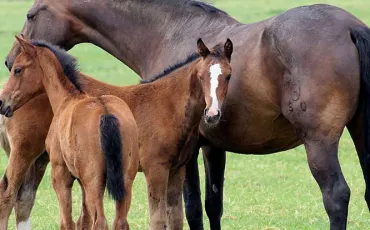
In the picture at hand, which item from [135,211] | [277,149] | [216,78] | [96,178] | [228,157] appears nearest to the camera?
[96,178]

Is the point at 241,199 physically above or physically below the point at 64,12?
below

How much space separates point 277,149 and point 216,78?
4.14 feet

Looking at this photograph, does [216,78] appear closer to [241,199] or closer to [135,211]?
[135,211]

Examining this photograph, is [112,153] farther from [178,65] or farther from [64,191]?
[178,65]

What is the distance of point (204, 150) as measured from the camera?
8.16 meters

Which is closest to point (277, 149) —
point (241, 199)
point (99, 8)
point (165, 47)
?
point (165, 47)

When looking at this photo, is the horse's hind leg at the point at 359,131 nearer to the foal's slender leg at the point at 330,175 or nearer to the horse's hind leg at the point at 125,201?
the foal's slender leg at the point at 330,175

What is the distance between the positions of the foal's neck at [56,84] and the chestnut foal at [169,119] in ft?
0.48

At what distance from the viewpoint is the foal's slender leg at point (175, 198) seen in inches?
282

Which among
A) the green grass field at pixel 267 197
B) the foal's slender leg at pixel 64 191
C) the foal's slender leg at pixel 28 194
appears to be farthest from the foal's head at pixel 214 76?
the green grass field at pixel 267 197

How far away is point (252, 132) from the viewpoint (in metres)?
7.26

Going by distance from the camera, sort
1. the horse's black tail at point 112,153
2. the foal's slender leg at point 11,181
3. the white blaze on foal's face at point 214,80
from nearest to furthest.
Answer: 1. the horse's black tail at point 112,153
2. the white blaze on foal's face at point 214,80
3. the foal's slender leg at point 11,181

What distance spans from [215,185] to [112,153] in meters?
2.51

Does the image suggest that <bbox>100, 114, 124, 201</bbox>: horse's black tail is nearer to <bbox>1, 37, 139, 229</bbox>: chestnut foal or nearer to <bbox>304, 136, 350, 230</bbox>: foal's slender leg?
<bbox>1, 37, 139, 229</bbox>: chestnut foal
